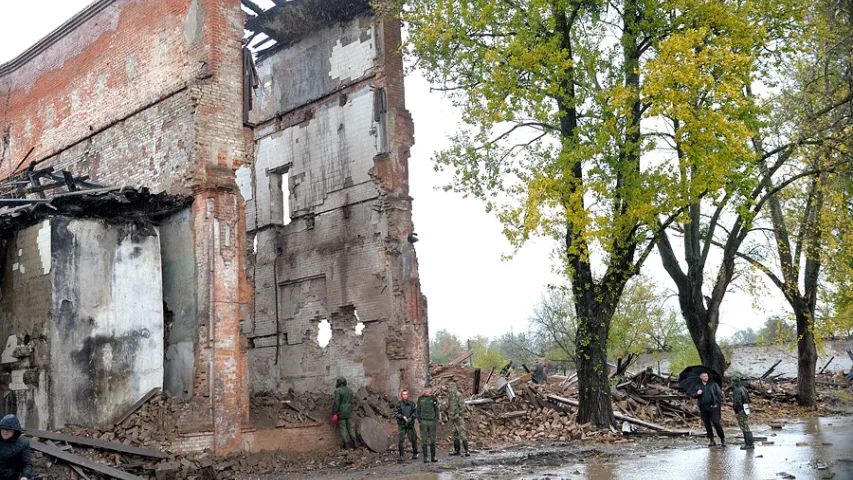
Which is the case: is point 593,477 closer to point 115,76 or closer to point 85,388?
point 85,388

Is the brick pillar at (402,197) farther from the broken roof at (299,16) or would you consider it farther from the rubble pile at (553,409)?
the broken roof at (299,16)

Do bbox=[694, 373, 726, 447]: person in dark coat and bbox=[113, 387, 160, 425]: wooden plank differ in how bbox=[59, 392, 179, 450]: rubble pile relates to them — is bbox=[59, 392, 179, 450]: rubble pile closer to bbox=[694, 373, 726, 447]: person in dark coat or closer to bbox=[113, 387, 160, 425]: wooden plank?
bbox=[113, 387, 160, 425]: wooden plank

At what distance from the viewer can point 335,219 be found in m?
21.5

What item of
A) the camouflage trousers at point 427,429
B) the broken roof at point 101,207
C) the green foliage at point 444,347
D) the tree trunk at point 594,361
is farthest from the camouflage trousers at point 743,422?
the green foliage at point 444,347

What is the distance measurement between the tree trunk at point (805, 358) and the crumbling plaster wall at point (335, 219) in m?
12.1

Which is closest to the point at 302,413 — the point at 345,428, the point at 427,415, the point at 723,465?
the point at 345,428

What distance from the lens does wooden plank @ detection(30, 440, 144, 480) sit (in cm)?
1206

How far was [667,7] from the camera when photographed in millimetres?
16016

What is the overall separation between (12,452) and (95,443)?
528cm

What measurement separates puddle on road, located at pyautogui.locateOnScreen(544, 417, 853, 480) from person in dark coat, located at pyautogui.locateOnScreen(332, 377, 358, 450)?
6.24 metres

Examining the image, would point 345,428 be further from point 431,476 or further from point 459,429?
point 431,476

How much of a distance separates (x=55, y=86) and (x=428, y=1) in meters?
10.9

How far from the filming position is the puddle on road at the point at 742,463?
10.4m

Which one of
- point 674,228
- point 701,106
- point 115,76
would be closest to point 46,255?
point 115,76
